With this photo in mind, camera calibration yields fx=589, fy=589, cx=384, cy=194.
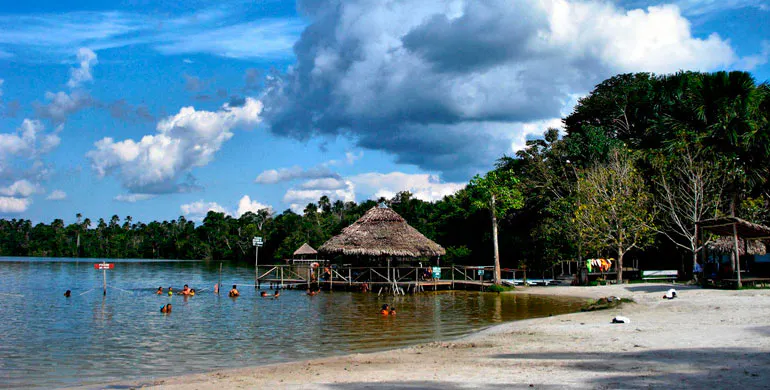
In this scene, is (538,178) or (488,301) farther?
(538,178)

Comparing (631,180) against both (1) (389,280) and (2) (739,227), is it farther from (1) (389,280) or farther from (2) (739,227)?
(1) (389,280)

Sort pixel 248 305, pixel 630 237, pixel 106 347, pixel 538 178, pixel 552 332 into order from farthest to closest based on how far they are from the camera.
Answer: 1. pixel 538 178
2. pixel 630 237
3. pixel 248 305
4. pixel 106 347
5. pixel 552 332

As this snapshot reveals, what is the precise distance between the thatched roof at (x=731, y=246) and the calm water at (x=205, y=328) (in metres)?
9.87

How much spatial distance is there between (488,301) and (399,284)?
7.33 meters

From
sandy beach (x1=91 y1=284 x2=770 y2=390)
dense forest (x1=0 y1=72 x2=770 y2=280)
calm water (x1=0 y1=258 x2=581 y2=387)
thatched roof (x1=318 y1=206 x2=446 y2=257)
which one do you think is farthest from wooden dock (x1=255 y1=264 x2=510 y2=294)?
sandy beach (x1=91 y1=284 x2=770 y2=390)

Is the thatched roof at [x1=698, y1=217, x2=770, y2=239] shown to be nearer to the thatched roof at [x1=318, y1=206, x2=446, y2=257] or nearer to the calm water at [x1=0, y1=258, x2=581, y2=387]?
the calm water at [x1=0, y1=258, x2=581, y2=387]

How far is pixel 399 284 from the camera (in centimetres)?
3462

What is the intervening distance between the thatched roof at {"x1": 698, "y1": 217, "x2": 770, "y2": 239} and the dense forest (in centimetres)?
391

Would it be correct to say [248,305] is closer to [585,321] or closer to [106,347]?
[106,347]

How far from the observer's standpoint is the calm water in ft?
44.4

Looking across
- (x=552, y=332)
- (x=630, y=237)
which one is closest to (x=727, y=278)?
(x=630, y=237)

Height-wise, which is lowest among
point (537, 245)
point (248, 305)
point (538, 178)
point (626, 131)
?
point (248, 305)

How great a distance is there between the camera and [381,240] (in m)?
35.7

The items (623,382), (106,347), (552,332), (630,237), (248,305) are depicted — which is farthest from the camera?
(630,237)
